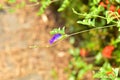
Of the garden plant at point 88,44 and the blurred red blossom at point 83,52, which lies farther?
the blurred red blossom at point 83,52

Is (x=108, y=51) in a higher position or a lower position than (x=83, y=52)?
higher

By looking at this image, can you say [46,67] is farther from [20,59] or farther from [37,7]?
[37,7]

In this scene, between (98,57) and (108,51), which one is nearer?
(108,51)

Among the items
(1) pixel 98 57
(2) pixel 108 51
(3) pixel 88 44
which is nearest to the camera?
(2) pixel 108 51

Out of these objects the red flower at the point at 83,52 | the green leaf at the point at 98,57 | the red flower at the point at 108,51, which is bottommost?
the red flower at the point at 83,52

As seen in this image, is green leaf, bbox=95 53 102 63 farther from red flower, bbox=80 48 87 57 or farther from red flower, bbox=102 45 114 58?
red flower, bbox=80 48 87 57

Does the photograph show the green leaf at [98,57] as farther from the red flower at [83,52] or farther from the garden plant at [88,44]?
the red flower at [83,52]

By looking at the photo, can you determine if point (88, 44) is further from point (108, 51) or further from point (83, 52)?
point (108, 51)

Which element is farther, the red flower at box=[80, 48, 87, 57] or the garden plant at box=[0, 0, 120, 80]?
the red flower at box=[80, 48, 87, 57]

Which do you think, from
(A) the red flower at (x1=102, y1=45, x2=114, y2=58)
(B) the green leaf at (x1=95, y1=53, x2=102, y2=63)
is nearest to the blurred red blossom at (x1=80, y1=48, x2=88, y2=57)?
(B) the green leaf at (x1=95, y1=53, x2=102, y2=63)

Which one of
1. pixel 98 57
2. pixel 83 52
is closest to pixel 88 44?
pixel 83 52

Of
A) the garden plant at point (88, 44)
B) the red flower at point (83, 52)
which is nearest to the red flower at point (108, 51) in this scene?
the garden plant at point (88, 44)
